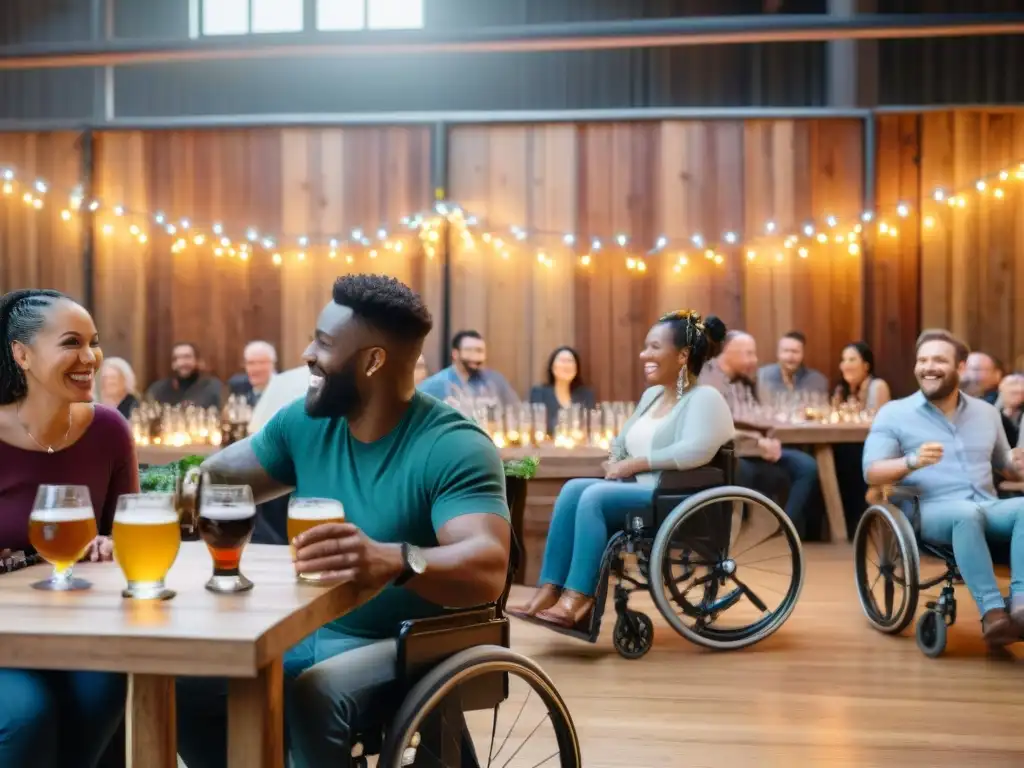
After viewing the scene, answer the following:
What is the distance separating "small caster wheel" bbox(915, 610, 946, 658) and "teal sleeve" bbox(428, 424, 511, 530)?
2.53 m

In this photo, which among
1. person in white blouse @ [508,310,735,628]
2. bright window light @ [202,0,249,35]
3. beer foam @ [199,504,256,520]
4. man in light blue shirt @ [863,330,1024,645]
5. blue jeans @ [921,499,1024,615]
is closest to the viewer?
beer foam @ [199,504,256,520]

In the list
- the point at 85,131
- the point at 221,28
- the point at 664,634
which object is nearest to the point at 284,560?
the point at 664,634

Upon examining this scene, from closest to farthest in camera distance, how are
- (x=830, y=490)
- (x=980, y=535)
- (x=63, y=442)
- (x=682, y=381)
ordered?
(x=63, y=442) → (x=980, y=535) → (x=682, y=381) → (x=830, y=490)

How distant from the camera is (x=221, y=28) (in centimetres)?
840

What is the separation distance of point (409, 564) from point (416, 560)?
0.6 inches

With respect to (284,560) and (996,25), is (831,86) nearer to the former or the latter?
(996,25)

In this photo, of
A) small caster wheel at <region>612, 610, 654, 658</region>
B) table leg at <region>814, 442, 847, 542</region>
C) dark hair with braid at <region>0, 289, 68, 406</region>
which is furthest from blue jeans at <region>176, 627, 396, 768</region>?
table leg at <region>814, 442, 847, 542</region>

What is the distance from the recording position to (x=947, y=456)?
12.8 ft

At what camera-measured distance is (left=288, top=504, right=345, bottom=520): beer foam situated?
5.41 feet

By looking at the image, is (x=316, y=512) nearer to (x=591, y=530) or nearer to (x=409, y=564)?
(x=409, y=564)

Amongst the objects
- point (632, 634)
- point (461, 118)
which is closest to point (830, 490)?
point (632, 634)

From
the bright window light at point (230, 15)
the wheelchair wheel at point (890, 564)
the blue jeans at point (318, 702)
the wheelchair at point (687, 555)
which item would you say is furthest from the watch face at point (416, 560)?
the bright window light at point (230, 15)

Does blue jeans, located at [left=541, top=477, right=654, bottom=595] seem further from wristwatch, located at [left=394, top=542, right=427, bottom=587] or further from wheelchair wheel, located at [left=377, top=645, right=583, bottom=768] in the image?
wristwatch, located at [left=394, top=542, right=427, bottom=587]

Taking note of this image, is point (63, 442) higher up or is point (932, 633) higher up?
point (63, 442)
